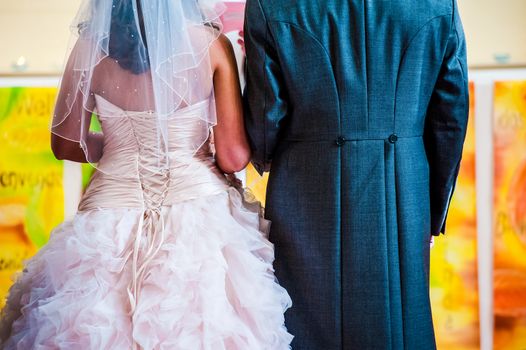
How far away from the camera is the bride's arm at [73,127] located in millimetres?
1540

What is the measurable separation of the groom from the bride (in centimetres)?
10

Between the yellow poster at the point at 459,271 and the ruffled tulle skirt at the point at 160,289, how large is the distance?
128 centimetres

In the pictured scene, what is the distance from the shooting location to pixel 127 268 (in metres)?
1.43

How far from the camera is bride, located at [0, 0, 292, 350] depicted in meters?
1.36

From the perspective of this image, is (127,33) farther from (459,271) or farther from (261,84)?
(459,271)

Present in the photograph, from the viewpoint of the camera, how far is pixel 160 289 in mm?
1384

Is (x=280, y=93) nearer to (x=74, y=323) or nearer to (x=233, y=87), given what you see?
(x=233, y=87)

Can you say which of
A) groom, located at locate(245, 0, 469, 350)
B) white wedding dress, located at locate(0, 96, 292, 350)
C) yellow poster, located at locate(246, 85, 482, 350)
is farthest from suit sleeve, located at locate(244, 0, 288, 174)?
yellow poster, located at locate(246, 85, 482, 350)

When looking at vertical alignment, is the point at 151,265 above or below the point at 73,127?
below

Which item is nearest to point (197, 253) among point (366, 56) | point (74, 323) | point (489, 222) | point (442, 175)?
point (74, 323)

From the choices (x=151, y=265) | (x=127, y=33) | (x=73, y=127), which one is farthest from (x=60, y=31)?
(x=151, y=265)

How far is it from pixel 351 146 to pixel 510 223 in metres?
1.54

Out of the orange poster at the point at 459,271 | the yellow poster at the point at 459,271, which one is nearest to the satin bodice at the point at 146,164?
the yellow poster at the point at 459,271

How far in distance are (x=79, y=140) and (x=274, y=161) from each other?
1.81 ft
